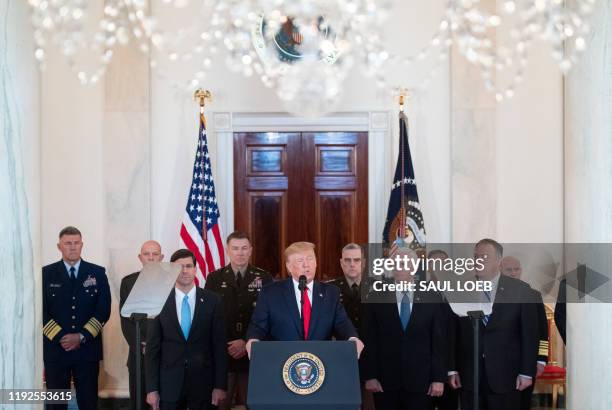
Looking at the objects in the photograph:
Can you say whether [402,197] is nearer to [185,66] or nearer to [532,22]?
[185,66]

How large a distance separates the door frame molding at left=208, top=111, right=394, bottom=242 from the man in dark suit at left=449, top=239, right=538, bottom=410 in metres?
2.41

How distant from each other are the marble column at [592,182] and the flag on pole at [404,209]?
238 centimetres

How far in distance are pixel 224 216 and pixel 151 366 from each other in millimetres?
2725

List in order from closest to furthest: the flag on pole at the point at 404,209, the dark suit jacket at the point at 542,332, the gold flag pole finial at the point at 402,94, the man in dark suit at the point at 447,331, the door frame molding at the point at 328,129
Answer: the man in dark suit at the point at 447,331 → the dark suit jacket at the point at 542,332 → the flag on pole at the point at 404,209 → the gold flag pole finial at the point at 402,94 → the door frame molding at the point at 328,129

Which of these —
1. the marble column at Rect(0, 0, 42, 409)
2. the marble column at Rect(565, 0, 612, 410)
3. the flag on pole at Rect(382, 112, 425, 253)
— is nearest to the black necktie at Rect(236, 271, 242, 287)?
the flag on pole at Rect(382, 112, 425, 253)

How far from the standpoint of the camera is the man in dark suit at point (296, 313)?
525 cm

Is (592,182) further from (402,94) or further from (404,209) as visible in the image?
(402,94)

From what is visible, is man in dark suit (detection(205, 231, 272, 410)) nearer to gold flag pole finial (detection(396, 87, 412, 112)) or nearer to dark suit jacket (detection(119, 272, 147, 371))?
dark suit jacket (detection(119, 272, 147, 371))

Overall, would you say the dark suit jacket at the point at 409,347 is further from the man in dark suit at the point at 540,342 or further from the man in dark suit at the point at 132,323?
the man in dark suit at the point at 132,323

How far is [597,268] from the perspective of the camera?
16.1 feet

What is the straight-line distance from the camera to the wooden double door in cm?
812

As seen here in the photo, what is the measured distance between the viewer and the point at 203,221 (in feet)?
24.9

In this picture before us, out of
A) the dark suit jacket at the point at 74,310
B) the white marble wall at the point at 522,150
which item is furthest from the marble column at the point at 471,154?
the dark suit jacket at the point at 74,310

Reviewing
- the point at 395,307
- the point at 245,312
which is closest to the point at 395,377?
the point at 395,307
